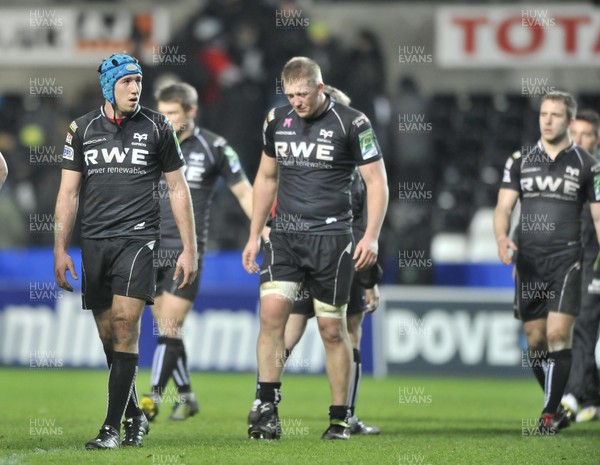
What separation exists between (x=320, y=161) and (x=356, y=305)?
1504 millimetres

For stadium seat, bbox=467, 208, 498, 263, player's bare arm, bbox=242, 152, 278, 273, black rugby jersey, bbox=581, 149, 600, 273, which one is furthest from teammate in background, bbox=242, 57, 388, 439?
stadium seat, bbox=467, 208, 498, 263

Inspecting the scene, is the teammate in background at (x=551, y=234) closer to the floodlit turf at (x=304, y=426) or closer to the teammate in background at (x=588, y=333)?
the floodlit turf at (x=304, y=426)

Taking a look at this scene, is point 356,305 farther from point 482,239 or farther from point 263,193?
point 482,239

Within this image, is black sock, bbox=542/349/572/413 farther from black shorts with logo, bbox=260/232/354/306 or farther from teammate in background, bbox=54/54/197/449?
teammate in background, bbox=54/54/197/449

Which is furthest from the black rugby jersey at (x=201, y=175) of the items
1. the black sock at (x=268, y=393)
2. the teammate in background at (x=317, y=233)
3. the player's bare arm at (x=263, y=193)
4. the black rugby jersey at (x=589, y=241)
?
the black rugby jersey at (x=589, y=241)

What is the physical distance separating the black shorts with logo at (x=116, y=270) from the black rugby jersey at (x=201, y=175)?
2433mm

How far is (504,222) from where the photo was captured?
10023 millimetres

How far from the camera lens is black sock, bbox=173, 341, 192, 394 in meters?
10.8

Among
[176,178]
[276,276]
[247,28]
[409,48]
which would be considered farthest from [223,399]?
[409,48]

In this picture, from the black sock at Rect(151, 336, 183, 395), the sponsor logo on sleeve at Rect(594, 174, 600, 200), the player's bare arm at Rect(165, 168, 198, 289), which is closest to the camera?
the player's bare arm at Rect(165, 168, 198, 289)

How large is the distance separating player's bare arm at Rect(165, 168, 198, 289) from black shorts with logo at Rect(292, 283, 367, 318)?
1.59 meters

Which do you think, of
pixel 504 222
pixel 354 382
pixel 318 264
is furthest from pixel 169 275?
pixel 504 222

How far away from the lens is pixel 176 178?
8.38 meters

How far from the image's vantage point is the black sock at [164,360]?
34.5 feet
